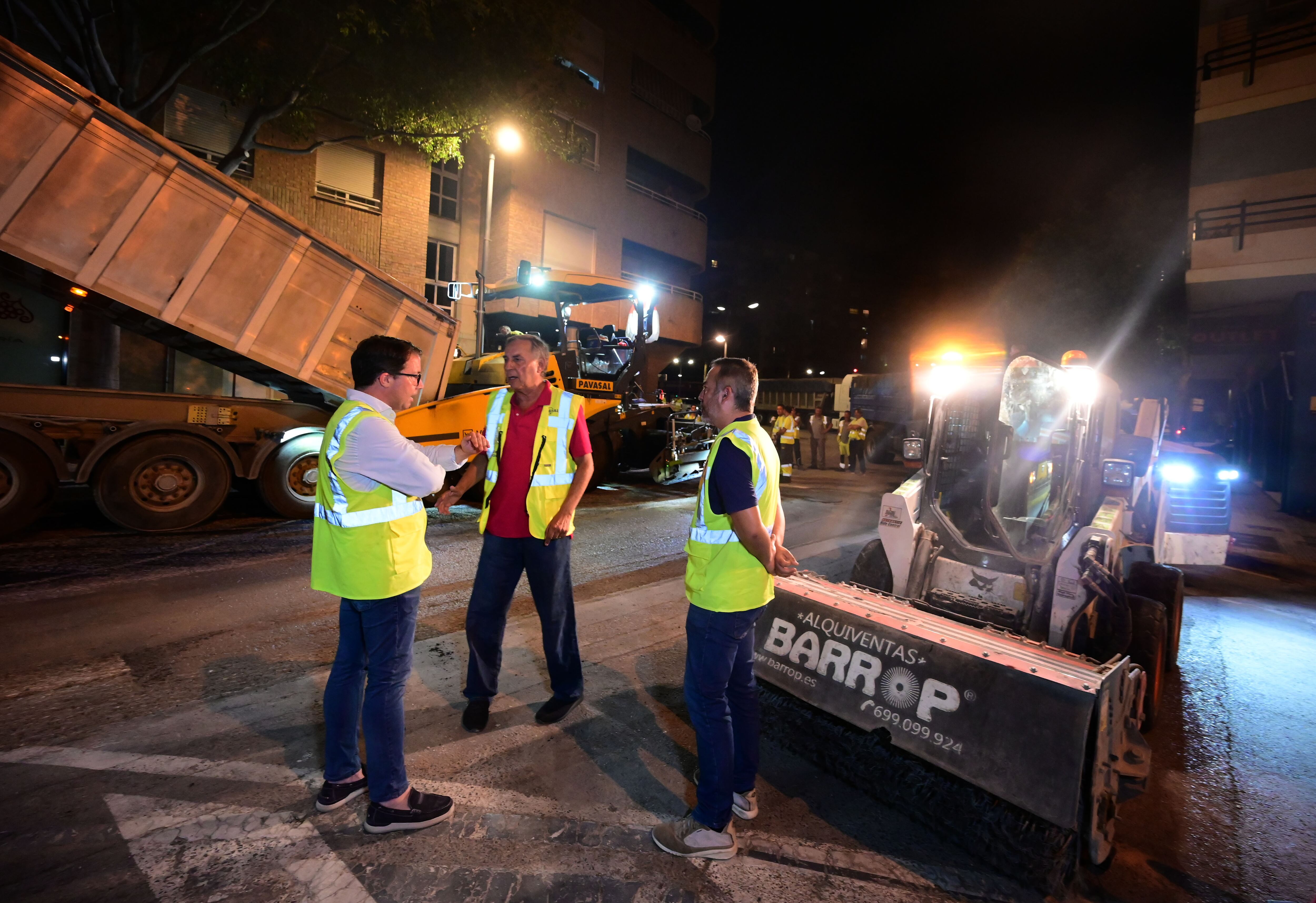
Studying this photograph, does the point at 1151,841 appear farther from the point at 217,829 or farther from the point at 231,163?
the point at 231,163

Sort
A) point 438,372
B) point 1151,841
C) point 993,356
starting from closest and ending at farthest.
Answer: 1. point 1151,841
2. point 993,356
3. point 438,372

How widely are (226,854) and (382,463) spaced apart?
1.49 metres

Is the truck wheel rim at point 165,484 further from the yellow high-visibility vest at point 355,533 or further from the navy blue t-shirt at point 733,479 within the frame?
the navy blue t-shirt at point 733,479

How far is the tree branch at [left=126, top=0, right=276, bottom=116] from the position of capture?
31.2 feet

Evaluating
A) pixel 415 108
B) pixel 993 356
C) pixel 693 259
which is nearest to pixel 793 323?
pixel 693 259

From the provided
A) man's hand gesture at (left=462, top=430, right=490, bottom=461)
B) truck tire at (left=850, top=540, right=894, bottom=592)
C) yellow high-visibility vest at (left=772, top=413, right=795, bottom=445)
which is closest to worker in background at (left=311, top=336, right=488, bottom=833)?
man's hand gesture at (left=462, top=430, right=490, bottom=461)

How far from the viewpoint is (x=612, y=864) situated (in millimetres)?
2270

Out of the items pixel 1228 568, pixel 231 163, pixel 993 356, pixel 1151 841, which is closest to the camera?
pixel 1151 841

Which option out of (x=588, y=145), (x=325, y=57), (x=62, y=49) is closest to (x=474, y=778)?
(x=62, y=49)

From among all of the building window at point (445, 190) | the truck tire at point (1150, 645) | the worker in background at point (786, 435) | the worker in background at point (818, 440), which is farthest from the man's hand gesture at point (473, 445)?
the building window at point (445, 190)

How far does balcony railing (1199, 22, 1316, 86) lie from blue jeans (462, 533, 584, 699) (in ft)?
57.9

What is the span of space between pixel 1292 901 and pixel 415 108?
1415 cm

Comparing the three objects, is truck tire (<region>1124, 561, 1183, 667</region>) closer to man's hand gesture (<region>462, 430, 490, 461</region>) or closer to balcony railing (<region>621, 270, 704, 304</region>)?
man's hand gesture (<region>462, 430, 490, 461</region>)

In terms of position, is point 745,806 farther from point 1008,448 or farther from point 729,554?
point 1008,448
